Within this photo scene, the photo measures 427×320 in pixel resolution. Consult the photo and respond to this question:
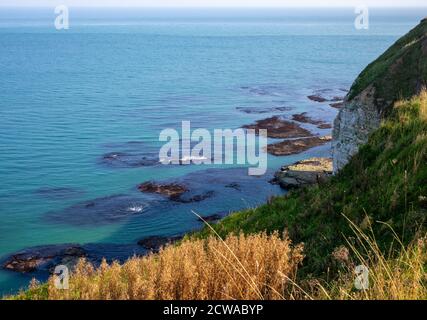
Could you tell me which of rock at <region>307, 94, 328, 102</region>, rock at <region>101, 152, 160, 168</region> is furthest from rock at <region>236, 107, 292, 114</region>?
rock at <region>101, 152, 160, 168</region>

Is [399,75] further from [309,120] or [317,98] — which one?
[317,98]

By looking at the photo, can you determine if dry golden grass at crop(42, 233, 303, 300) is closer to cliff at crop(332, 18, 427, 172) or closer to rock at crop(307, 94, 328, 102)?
cliff at crop(332, 18, 427, 172)

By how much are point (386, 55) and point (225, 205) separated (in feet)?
54.4

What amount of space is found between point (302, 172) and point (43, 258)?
24565 mm

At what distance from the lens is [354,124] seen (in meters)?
30.5

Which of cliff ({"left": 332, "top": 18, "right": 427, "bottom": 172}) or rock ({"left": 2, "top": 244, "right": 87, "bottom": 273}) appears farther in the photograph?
rock ({"left": 2, "top": 244, "right": 87, "bottom": 273})

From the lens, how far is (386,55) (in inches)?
1353

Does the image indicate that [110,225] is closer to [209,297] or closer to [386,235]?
[386,235]

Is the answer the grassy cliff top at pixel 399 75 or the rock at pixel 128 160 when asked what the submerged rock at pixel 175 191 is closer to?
the rock at pixel 128 160

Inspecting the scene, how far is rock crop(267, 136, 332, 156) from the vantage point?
58.1 metres

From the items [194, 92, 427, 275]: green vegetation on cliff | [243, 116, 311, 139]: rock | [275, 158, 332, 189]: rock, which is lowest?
[275, 158, 332, 189]: rock

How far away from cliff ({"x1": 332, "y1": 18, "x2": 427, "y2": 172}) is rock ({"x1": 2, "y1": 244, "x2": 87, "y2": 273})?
55.9 feet

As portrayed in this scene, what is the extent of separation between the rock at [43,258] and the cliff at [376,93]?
17045 millimetres

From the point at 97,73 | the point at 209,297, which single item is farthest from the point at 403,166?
the point at 97,73
